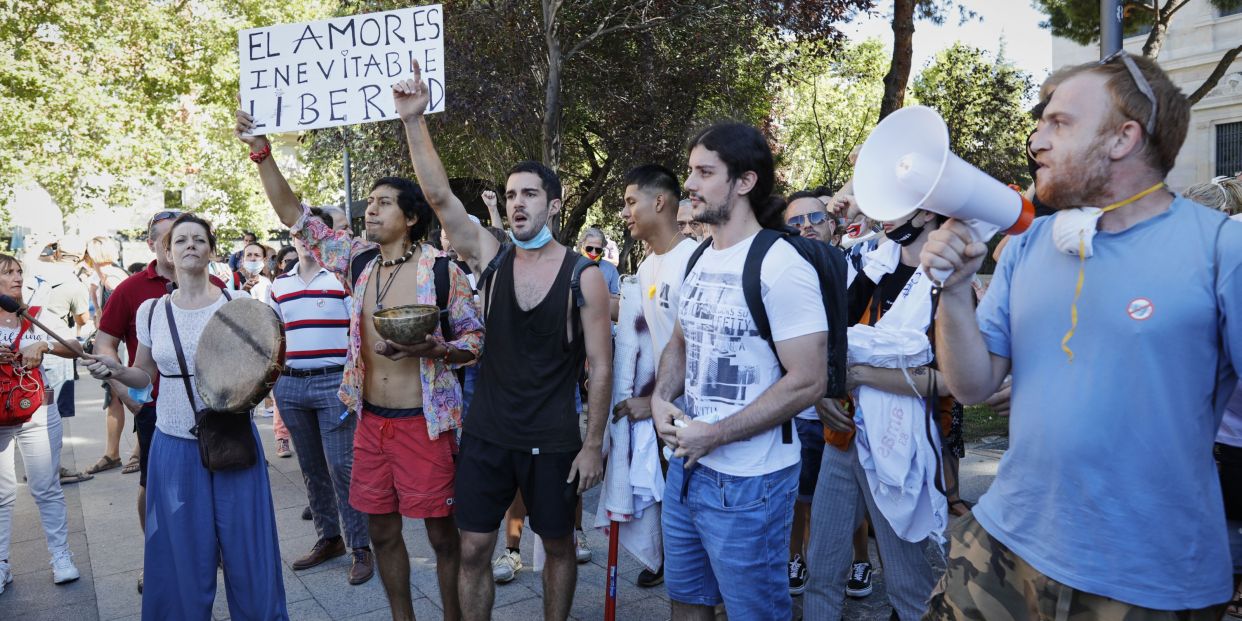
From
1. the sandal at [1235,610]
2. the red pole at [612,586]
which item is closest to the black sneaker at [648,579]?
the red pole at [612,586]

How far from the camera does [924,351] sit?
Result: 3006 mm

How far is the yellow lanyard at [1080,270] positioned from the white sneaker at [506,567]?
11.4ft

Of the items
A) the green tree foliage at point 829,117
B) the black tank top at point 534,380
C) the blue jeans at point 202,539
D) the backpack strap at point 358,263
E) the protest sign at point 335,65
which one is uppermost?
the green tree foliage at point 829,117

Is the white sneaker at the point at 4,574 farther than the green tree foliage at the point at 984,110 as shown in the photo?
No

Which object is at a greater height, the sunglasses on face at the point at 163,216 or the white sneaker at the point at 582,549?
the sunglasses on face at the point at 163,216

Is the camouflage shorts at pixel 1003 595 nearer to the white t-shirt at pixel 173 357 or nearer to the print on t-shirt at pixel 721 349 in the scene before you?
the print on t-shirt at pixel 721 349

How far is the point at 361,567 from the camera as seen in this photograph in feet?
15.6

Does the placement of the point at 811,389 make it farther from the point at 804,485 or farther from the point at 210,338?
the point at 210,338

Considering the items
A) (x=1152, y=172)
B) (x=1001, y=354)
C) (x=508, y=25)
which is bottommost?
(x=1001, y=354)

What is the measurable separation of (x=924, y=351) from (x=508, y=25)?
967cm

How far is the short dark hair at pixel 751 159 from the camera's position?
2.91 metres

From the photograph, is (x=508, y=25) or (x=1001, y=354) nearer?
(x=1001, y=354)

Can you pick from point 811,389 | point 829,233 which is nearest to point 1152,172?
point 811,389

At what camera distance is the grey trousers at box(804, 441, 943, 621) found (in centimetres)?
309
